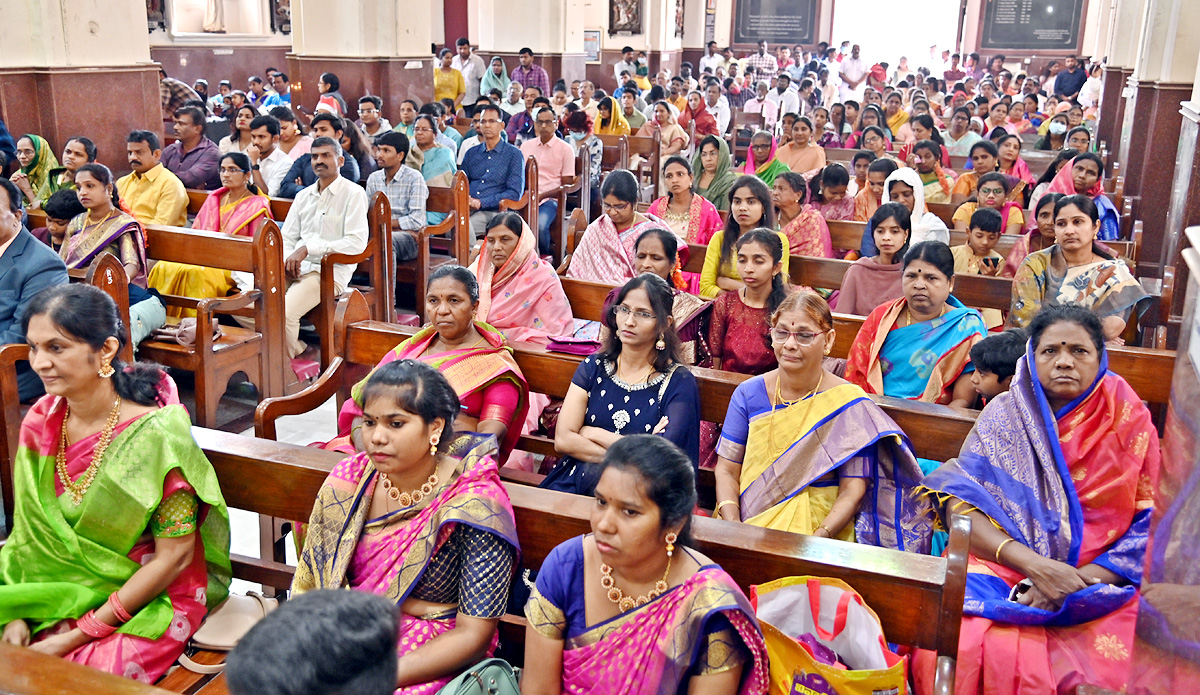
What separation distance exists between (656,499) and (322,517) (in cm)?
77

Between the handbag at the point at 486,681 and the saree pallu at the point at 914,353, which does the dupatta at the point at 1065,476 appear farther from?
the handbag at the point at 486,681

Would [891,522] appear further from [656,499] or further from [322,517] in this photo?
[322,517]

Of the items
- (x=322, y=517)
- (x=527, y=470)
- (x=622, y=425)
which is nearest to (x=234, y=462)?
(x=322, y=517)

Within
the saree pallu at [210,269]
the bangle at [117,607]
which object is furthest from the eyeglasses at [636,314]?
the saree pallu at [210,269]

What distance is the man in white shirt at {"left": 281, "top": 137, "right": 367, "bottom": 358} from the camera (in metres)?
4.84

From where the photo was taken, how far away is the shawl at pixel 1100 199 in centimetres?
532

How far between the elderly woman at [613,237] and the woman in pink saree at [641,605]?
2876mm

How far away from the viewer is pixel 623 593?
179cm

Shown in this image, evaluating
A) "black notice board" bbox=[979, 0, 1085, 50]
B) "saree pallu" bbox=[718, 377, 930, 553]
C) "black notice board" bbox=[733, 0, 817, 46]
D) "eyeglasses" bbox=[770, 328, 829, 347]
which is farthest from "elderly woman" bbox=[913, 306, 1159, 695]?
"black notice board" bbox=[733, 0, 817, 46]

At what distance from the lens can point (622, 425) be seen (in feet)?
9.02

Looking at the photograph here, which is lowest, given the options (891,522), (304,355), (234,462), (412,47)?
(304,355)

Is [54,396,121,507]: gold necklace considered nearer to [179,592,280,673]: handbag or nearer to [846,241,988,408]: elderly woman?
[179,592,280,673]: handbag

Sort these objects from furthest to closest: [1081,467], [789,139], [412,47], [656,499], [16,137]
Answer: [412,47]
[789,139]
[16,137]
[1081,467]
[656,499]

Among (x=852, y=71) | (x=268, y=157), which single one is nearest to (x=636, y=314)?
(x=268, y=157)
